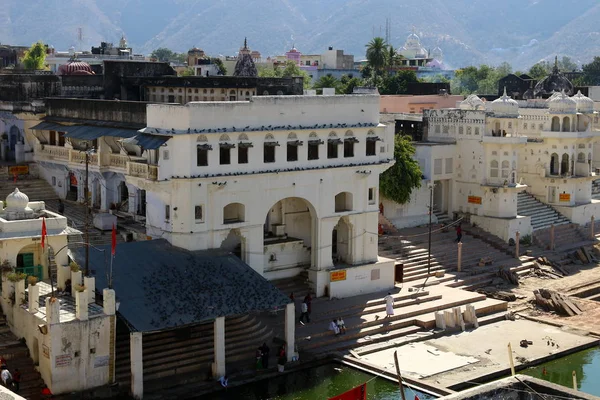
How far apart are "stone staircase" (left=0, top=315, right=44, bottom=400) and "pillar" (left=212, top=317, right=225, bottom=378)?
495 cm

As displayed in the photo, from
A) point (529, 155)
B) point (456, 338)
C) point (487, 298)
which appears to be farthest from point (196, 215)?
point (529, 155)

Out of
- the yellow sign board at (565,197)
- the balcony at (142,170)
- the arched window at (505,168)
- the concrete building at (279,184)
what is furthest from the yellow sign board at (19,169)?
the yellow sign board at (565,197)

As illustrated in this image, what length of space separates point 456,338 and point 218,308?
953 cm

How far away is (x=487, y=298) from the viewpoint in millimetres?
38531

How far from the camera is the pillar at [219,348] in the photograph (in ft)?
93.3

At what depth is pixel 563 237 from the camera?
49.6m

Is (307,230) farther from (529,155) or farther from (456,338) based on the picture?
(529,155)

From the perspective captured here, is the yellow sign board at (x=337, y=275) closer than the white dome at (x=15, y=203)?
No

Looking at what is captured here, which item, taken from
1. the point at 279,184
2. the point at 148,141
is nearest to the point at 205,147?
the point at 148,141

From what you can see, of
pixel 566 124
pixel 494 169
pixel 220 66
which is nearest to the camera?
pixel 494 169

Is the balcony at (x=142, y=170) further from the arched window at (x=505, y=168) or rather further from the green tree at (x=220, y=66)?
the green tree at (x=220, y=66)

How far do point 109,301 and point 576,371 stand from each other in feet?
50.3

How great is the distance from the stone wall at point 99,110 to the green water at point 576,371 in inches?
618

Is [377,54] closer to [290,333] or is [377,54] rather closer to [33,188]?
[33,188]
